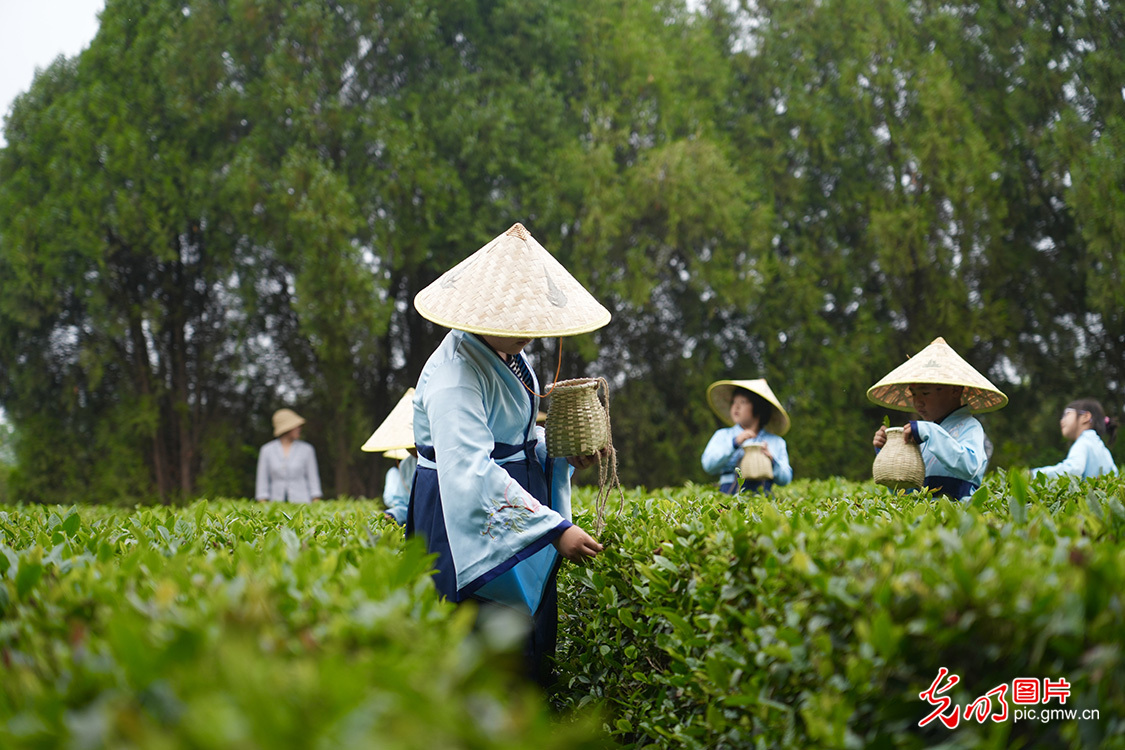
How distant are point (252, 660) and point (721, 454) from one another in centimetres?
501

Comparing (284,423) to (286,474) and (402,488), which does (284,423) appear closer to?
(286,474)

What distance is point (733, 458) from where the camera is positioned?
5.95m

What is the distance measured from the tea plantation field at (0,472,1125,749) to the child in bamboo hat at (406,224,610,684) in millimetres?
229

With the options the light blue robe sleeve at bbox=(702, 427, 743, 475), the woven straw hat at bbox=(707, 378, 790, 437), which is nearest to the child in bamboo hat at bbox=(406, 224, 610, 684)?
the light blue robe sleeve at bbox=(702, 427, 743, 475)

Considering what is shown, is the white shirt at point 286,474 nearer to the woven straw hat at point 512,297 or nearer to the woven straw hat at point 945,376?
the woven straw hat at point 945,376

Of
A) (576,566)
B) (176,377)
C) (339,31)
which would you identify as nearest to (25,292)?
(176,377)

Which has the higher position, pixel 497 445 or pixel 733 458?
pixel 497 445

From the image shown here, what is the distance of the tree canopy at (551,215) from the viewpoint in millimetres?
11945

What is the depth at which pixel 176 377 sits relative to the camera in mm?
13203

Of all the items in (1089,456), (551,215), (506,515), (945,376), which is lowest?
(1089,456)

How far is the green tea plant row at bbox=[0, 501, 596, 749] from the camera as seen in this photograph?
1.11 meters

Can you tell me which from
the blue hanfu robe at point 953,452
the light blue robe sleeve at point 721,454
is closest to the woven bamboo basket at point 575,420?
the blue hanfu robe at point 953,452

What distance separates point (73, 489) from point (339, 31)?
783cm

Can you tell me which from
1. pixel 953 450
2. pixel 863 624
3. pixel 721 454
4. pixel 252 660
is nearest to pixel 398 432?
pixel 721 454
